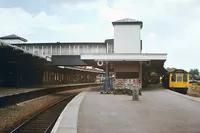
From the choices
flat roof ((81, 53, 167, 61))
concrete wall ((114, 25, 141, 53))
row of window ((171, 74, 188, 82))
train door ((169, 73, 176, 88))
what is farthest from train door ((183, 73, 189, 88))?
flat roof ((81, 53, 167, 61))

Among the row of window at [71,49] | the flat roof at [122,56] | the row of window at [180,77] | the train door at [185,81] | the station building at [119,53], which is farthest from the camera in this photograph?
the row of window at [71,49]

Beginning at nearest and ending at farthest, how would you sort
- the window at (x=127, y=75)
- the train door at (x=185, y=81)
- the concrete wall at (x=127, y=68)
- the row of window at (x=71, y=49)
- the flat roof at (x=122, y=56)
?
1. the flat roof at (x=122, y=56)
2. the window at (x=127, y=75)
3. the concrete wall at (x=127, y=68)
4. the train door at (x=185, y=81)
5. the row of window at (x=71, y=49)

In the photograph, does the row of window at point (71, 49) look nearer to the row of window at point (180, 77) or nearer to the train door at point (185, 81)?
the row of window at point (180, 77)

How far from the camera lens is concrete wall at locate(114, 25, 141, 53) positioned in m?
40.9

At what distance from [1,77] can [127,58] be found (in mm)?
18702

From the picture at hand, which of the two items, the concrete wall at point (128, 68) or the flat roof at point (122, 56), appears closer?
Answer: the flat roof at point (122, 56)

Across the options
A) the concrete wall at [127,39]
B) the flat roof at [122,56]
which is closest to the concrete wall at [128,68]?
the flat roof at [122,56]

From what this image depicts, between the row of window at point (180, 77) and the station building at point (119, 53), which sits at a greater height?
the station building at point (119, 53)

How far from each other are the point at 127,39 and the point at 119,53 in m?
8.04

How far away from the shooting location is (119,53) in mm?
33812

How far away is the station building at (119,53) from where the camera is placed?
34.3m

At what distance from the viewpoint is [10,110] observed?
21.0m

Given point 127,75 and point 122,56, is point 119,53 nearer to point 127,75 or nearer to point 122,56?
point 122,56

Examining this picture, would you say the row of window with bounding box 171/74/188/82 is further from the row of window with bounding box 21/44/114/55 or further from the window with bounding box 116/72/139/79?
the row of window with bounding box 21/44/114/55
